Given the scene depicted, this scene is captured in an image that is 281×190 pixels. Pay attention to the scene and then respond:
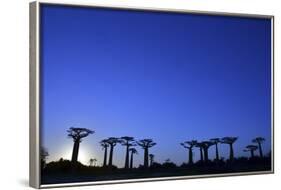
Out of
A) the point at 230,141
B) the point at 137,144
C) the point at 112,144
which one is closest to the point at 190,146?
the point at 230,141

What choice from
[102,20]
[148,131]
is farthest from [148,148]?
[102,20]

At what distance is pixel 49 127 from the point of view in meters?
6.40

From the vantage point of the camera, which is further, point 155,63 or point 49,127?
point 155,63

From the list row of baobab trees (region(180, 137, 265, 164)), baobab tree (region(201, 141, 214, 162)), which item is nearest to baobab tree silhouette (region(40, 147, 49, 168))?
row of baobab trees (region(180, 137, 265, 164))

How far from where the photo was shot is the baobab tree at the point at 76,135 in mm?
6500

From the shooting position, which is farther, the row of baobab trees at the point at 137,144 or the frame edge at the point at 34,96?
the row of baobab trees at the point at 137,144

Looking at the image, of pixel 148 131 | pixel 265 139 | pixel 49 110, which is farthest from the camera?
pixel 265 139

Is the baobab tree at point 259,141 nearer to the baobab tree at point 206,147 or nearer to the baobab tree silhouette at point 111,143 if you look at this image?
the baobab tree at point 206,147

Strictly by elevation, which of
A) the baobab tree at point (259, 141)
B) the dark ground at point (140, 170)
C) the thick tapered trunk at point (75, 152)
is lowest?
the dark ground at point (140, 170)

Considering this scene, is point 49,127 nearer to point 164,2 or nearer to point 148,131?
point 148,131

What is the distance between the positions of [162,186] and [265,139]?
1328mm

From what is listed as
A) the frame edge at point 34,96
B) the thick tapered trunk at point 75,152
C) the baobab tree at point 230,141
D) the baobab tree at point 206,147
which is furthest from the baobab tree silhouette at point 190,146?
the frame edge at point 34,96

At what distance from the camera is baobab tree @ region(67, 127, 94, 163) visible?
6500 mm

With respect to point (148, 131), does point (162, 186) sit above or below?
below
